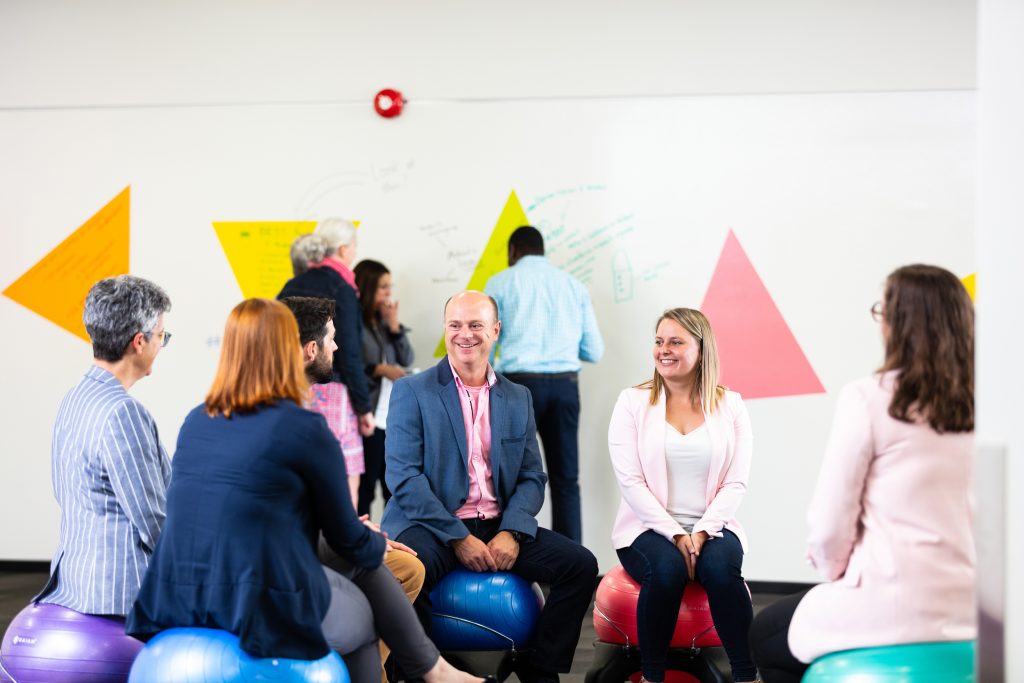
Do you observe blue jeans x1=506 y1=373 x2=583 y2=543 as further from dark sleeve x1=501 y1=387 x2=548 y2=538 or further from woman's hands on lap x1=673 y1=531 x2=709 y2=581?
woman's hands on lap x1=673 y1=531 x2=709 y2=581

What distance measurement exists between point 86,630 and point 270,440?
0.72 m

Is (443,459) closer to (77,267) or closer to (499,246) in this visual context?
(499,246)

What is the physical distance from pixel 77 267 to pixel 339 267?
4.95ft

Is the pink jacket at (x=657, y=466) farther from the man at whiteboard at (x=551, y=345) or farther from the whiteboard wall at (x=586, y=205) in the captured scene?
the whiteboard wall at (x=586, y=205)

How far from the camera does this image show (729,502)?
311 centimetres

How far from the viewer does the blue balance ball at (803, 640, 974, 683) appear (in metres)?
2.04

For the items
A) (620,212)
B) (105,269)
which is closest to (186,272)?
(105,269)

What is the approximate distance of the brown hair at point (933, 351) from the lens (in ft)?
6.87

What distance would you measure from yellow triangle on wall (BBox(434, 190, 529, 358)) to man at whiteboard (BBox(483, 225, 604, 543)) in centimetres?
24

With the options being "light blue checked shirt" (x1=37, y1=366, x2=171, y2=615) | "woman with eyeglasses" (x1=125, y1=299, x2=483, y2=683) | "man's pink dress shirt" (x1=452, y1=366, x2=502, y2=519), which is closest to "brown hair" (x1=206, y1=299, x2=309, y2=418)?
"woman with eyeglasses" (x1=125, y1=299, x2=483, y2=683)

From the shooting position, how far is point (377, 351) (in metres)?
4.69

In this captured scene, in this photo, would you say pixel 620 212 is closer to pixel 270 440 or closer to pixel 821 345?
pixel 821 345

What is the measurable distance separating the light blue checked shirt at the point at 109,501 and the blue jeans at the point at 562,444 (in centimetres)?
222

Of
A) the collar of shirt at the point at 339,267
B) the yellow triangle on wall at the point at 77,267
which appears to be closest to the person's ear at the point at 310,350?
the collar of shirt at the point at 339,267
